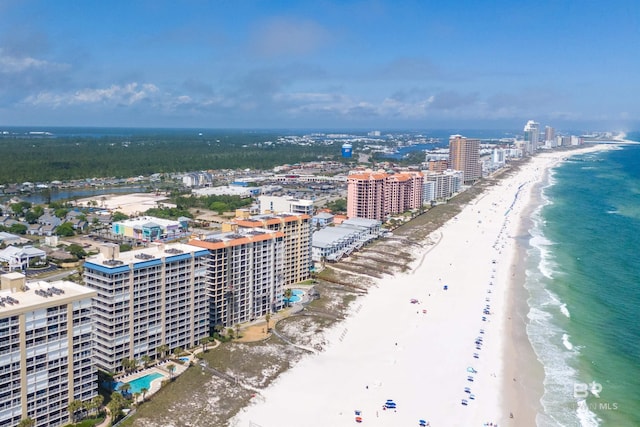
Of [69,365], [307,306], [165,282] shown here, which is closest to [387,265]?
[307,306]

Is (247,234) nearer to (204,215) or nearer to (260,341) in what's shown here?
(260,341)

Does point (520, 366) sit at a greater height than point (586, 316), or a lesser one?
lesser

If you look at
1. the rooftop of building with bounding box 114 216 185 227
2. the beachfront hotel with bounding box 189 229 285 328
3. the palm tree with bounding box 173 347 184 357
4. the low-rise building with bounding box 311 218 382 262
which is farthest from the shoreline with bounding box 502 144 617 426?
the rooftop of building with bounding box 114 216 185 227

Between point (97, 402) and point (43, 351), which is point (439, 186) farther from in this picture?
point (43, 351)

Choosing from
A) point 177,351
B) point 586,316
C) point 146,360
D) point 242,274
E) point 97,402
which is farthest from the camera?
point 586,316

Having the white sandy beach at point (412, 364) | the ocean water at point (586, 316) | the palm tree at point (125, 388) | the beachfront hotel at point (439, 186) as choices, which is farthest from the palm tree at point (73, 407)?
the beachfront hotel at point (439, 186)

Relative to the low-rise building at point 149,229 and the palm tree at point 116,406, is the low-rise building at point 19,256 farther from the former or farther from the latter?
the palm tree at point 116,406

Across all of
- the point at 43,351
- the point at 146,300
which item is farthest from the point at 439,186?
the point at 43,351
